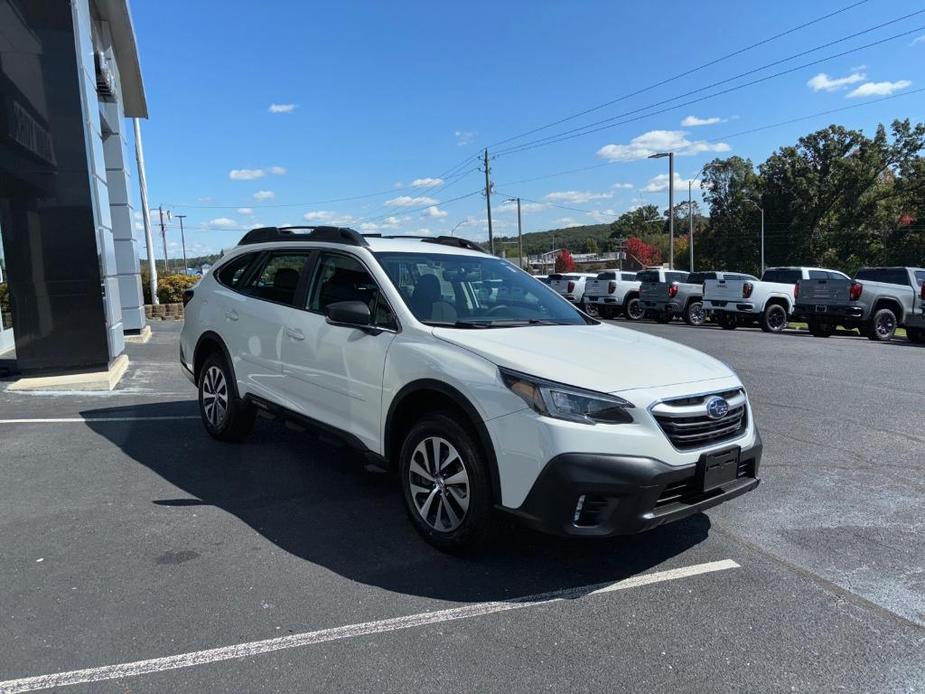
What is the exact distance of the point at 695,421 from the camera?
11.0 ft

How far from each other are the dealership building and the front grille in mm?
7954

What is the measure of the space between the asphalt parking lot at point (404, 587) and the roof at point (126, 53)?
11.6 meters

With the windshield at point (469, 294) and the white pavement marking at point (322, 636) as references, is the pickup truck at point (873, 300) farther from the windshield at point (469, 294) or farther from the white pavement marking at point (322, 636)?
the white pavement marking at point (322, 636)

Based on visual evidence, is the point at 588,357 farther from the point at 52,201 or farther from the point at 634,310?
the point at 634,310

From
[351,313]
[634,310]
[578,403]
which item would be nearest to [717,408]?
[578,403]

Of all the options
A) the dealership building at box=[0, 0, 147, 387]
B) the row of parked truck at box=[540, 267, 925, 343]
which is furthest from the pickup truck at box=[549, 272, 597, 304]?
the dealership building at box=[0, 0, 147, 387]

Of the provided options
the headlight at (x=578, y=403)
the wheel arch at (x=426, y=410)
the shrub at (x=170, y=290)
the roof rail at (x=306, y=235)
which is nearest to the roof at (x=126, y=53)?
the shrub at (x=170, y=290)

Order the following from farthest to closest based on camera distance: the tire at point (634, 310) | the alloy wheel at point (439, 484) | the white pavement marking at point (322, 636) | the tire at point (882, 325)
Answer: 1. the tire at point (634, 310)
2. the tire at point (882, 325)
3. the alloy wheel at point (439, 484)
4. the white pavement marking at point (322, 636)

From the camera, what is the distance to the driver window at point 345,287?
418 centimetres

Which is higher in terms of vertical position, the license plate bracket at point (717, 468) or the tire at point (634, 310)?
the license plate bracket at point (717, 468)

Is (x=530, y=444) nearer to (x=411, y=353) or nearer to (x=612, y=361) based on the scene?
(x=612, y=361)

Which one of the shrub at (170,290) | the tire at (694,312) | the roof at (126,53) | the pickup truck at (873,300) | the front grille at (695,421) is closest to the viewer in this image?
the front grille at (695,421)

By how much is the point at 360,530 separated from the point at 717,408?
2237mm

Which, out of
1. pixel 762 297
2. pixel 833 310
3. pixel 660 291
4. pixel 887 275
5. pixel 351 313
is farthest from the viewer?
pixel 660 291
